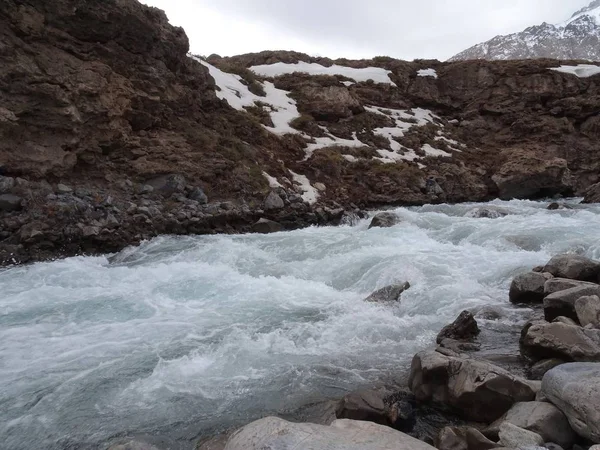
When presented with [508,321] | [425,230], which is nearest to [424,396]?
[508,321]

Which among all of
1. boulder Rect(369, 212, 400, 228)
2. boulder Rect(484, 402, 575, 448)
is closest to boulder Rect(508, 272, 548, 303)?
boulder Rect(484, 402, 575, 448)

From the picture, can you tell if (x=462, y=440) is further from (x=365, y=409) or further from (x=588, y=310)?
(x=588, y=310)

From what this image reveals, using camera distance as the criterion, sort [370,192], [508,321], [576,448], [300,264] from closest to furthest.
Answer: [576,448] → [508,321] → [300,264] → [370,192]

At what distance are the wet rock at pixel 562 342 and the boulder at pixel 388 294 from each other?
2712 millimetres

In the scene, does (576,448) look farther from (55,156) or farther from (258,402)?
(55,156)

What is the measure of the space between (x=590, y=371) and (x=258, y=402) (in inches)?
130

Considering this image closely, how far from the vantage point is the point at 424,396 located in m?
4.73

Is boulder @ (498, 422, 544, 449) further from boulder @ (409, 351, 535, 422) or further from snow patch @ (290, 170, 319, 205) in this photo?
snow patch @ (290, 170, 319, 205)

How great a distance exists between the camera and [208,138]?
1830 centimetres

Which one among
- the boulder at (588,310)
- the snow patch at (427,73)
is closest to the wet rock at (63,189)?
the boulder at (588,310)

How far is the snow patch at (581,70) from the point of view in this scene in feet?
102

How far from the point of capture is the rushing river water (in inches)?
192

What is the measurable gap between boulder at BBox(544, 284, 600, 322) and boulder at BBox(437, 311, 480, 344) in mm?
1066

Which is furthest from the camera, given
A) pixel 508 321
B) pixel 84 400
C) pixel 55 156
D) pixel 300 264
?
pixel 55 156
